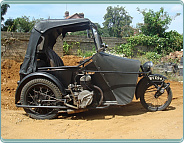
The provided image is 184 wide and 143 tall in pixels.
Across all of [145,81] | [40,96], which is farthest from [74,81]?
[145,81]

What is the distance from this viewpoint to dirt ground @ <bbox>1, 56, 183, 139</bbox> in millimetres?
3975

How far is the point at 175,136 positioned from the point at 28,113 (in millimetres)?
3514

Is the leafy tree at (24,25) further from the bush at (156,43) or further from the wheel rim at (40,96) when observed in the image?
the wheel rim at (40,96)

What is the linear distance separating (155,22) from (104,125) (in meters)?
13.2

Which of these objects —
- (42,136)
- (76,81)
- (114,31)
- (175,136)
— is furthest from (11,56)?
(114,31)

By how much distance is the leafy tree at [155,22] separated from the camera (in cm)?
1584

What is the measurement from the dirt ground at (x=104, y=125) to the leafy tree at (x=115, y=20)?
24.6m

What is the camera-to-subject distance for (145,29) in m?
16.4

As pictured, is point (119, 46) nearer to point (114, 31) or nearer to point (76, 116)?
point (76, 116)

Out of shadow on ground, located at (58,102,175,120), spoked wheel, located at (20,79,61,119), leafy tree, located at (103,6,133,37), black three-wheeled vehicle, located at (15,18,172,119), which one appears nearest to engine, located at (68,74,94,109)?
black three-wheeled vehicle, located at (15,18,172,119)

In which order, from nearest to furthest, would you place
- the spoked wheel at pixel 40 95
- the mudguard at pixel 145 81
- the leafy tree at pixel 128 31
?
the spoked wheel at pixel 40 95 → the mudguard at pixel 145 81 → the leafy tree at pixel 128 31

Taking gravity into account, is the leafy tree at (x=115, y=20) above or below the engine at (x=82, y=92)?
above

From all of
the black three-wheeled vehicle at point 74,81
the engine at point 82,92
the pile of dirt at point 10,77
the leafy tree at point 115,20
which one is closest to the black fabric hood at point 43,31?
the black three-wheeled vehicle at point 74,81

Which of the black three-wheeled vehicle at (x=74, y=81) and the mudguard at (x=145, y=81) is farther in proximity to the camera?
the mudguard at (x=145, y=81)
